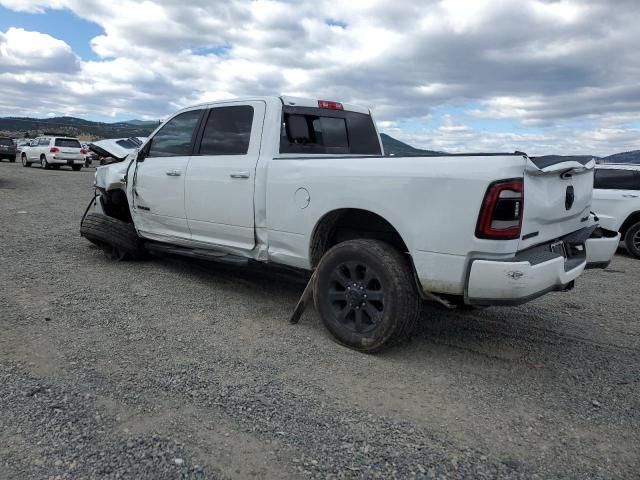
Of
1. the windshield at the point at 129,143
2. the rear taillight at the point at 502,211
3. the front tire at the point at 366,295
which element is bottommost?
the front tire at the point at 366,295

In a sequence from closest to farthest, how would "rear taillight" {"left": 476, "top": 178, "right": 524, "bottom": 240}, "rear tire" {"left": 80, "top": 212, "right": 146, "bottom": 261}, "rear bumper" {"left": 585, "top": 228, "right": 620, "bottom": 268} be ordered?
"rear taillight" {"left": 476, "top": 178, "right": 524, "bottom": 240}
"rear bumper" {"left": 585, "top": 228, "right": 620, "bottom": 268}
"rear tire" {"left": 80, "top": 212, "right": 146, "bottom": 261}

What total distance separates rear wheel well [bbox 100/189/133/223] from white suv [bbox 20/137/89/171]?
2247 centimetres

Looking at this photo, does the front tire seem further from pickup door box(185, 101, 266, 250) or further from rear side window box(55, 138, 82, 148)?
rear side window box(55, 138, 82, 148)

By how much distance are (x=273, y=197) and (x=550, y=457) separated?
2.75 metres

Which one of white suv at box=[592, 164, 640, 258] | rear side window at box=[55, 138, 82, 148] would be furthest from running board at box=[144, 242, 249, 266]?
rear side window at box=[55, 138, 82, 148]

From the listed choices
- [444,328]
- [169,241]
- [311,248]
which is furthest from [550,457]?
[169,241]

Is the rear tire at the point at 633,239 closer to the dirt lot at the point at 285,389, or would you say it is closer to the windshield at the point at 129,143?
the dirt lot at the point at 285,389

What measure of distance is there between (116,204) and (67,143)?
23064mm

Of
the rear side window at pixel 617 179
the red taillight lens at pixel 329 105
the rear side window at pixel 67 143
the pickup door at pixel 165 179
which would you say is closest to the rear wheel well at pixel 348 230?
the red taillight lens at pixel 329 105

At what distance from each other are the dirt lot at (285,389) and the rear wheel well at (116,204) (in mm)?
1411

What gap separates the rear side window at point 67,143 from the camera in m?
26.6

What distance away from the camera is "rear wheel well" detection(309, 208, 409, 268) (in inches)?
156

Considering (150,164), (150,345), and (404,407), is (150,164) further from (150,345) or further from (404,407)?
(404,407)

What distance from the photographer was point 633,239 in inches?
359
